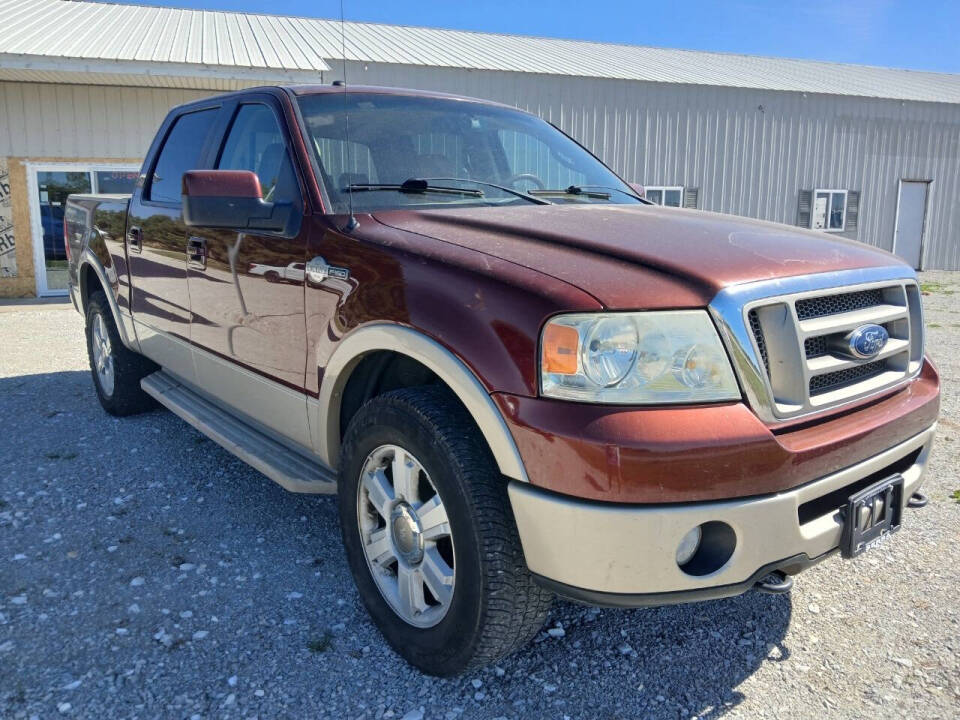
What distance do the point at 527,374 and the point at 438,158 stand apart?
1.57m

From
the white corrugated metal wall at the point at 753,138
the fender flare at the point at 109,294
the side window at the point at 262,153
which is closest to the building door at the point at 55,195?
the white corrugated metal wall at the point at 753,138

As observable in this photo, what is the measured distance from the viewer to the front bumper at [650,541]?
1.98 meters

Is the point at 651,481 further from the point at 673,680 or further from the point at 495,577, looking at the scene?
the point at 673,680

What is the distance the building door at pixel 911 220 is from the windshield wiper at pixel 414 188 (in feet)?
63.8

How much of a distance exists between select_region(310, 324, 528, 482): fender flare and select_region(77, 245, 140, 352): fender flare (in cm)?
240

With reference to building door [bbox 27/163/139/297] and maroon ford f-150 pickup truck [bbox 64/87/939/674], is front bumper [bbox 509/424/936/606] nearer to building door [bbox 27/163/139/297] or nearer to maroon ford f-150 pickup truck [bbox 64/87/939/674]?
maroon ford f-150 pickup truck [bbox 64/87/939/674]

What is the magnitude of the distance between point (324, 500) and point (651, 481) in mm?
2436

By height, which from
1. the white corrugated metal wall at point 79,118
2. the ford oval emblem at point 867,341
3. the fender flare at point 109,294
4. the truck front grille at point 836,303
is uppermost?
the white corrugated metal wall at point 79,118

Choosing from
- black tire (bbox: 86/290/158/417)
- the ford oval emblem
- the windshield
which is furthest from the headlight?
black tire (bbox: 86/290/158/417)

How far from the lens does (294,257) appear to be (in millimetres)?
2916

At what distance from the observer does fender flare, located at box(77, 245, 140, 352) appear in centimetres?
480

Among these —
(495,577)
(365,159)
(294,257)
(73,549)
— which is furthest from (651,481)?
(73,549)

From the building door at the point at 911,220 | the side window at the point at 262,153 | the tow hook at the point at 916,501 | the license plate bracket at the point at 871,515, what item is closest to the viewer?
the license plate bracket at the point at 871,515

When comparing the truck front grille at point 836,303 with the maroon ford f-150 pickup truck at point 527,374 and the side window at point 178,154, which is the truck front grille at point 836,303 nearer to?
the maroon ford f-150 pickup truck at point 527,374
